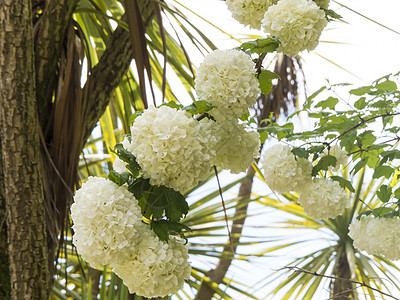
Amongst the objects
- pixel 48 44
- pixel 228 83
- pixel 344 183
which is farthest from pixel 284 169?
pixel 48 44

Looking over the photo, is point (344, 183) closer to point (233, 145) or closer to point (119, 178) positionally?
point (233, 145)

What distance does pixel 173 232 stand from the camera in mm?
624

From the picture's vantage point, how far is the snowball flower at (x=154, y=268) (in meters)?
0.57

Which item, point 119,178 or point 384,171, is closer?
point 119,178

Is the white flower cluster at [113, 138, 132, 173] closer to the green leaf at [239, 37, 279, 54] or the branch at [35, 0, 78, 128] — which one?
Result: the green leaf at [239, 37, 279, 54]

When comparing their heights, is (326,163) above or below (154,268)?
above

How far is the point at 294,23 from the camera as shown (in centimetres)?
71

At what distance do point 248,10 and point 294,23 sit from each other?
0.36 feet

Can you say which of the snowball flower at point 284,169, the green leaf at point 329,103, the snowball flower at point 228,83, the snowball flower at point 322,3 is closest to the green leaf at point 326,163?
the snowball flower at point 284,169

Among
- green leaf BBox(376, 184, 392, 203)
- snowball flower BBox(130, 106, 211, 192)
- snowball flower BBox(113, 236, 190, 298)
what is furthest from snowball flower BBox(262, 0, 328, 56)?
green leaf BBox(376, 184, 392, 203)

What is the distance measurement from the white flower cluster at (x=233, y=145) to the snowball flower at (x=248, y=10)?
0.20 m

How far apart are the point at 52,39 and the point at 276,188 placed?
0.76 m

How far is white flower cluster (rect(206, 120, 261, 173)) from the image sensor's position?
2.14ft

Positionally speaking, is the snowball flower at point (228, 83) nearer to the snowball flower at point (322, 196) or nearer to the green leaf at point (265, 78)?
the green leaf at point (265, 78)
